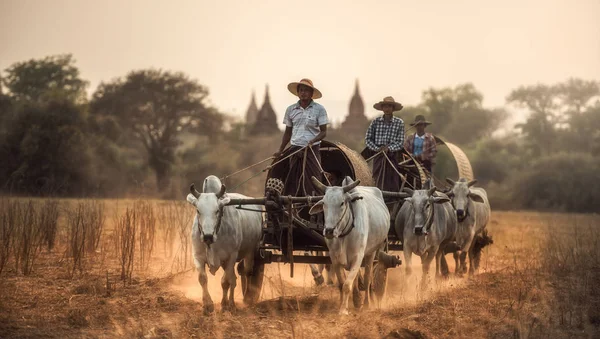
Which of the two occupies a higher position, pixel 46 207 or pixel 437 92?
pixel 437 92

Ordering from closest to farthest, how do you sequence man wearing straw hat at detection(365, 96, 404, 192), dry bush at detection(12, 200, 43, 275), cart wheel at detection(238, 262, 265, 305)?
cart wheel at detection(238, 262, 265, 305) < dry bush at detection(12, 200, 43, 275) < man wearing straw hat at detection(365, 96, 404, 192)

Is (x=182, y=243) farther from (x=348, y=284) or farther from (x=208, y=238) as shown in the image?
(x=348, y=284)

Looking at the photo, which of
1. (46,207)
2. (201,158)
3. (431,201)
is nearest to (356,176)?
(431,201)

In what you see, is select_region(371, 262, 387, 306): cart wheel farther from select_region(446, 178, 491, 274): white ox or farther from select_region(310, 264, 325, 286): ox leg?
select_region(446, 178, 491, 274): white ox

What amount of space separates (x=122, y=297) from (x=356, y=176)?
290 centimetres

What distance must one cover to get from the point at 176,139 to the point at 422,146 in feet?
88.9

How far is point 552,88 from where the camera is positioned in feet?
163

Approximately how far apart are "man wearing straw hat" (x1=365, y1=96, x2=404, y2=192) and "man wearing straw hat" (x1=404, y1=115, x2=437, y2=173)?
1.57m

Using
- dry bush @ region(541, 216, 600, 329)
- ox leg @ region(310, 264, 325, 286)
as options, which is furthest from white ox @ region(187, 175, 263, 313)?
dry bush @ region(541, 216, 600, 329)

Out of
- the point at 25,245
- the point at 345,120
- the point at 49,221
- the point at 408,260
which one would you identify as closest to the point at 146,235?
the point at 49,221

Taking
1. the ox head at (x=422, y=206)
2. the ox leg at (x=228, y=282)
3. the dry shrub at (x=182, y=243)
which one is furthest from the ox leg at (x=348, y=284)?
the dry shrub at (x=182, y=243)

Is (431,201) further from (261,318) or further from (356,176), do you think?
(261,318)

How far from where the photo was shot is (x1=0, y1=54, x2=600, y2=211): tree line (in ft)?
92.0

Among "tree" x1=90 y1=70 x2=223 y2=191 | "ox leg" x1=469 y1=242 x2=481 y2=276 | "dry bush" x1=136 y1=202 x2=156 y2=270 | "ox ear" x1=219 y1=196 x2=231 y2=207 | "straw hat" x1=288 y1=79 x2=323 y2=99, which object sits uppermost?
"tree" x1=90 y1=70 x2=223 y2=191
